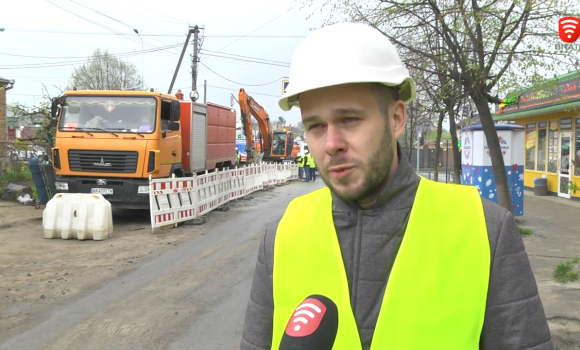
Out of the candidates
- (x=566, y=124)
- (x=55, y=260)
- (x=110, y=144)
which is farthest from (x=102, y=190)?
(x=566, y=124)

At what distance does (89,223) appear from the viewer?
32.9ft

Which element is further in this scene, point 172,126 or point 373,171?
point 172,126

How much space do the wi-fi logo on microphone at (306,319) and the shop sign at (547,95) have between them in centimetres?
1006

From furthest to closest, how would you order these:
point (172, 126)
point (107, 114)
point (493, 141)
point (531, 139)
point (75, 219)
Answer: point (531, 139)
point (172, 126)
point (107, 114)
point (75, 219)
point (493, 141)

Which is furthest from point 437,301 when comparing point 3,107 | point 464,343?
point 3,107

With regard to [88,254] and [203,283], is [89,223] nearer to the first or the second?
[88,254]

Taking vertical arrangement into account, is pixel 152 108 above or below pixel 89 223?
above

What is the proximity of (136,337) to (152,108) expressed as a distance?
8479 millimetres

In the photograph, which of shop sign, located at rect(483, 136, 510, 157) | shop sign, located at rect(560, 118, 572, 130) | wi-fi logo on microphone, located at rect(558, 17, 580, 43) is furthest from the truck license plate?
shop sign, located at rect(560, 118, 572, 130)

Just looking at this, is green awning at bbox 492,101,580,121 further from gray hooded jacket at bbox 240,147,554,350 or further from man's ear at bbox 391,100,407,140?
gray hooded jacket at bbox 240,147,554,350

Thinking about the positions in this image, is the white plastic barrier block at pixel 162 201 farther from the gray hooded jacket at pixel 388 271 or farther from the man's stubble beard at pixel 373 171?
the man's stubble beard at pixel 373 171

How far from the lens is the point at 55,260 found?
8305 mm

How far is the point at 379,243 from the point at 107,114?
12.1 m

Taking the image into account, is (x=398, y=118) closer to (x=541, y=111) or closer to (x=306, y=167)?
(x=541, y=111)
